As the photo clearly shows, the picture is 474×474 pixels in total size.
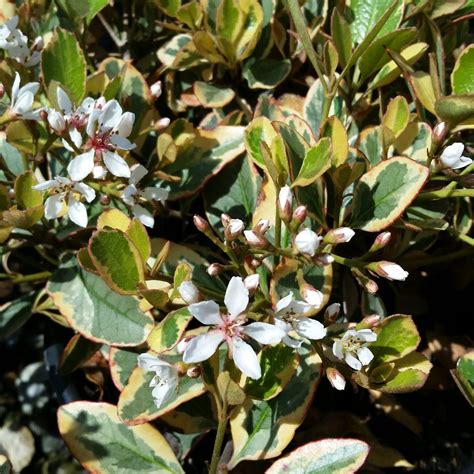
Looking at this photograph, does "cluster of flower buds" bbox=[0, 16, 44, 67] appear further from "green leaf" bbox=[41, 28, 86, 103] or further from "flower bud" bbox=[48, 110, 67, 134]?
"flower bud" bbox=[48, 110, 67, 134]

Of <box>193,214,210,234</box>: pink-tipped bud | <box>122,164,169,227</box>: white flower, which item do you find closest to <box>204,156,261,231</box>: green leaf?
<box>122,164,169,227</box>: white flower

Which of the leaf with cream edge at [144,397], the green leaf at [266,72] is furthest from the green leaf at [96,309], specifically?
the green leaf at [266,72]

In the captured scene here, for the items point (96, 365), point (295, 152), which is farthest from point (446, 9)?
point (96, 365)

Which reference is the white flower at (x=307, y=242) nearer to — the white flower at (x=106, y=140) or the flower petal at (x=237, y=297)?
the flower petal at (x=237, y=297)

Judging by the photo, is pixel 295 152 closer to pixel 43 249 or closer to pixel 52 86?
pixel 52 86

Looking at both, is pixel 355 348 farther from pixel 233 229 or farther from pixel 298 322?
pixel 233 229

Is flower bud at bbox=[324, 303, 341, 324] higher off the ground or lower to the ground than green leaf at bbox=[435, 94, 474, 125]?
lower

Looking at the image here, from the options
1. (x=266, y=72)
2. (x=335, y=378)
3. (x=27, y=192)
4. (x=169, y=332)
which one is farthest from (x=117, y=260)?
(x=266, y=72)
